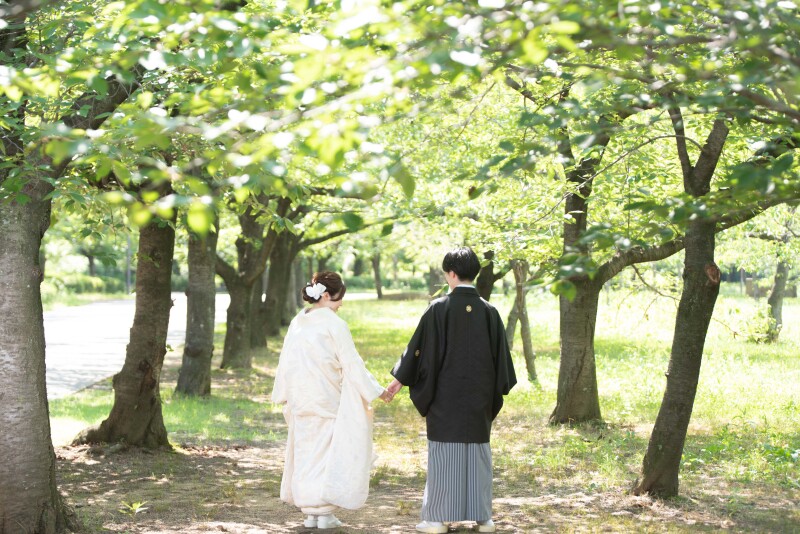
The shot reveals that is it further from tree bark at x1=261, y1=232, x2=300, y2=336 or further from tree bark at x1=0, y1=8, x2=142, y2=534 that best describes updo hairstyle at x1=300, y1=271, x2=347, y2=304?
tree bark at x1=261, y1=232, x2=300, y2=336

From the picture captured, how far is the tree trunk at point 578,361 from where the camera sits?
11594 millimetres

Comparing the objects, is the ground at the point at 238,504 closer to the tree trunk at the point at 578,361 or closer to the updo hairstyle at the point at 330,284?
the updo hairstyle at the point at 330,284

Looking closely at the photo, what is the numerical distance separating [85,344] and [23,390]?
70.8 ft

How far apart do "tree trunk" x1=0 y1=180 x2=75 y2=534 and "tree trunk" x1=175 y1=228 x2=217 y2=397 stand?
9040 millimetres

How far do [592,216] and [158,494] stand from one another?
6.17 metres

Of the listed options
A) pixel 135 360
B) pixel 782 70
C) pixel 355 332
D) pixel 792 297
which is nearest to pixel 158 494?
pixel 135 360

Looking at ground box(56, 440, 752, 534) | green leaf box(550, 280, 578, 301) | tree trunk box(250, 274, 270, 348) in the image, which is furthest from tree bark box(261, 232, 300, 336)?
green leaf box(550, 280, 578, 301)

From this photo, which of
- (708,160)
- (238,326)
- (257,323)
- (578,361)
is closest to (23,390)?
(708,160)

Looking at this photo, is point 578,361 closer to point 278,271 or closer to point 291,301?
point 278,271

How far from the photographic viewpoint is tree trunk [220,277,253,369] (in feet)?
64.9

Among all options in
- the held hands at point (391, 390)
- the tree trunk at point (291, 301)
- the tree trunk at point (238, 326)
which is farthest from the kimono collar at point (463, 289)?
the tree trunk at point (291, 301)

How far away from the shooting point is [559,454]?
10.2 m

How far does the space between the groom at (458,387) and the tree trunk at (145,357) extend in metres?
3.87

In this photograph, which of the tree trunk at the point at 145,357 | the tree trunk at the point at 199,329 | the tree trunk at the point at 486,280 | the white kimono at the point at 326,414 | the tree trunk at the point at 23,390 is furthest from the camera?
the tree trunk at the point at 486,280
